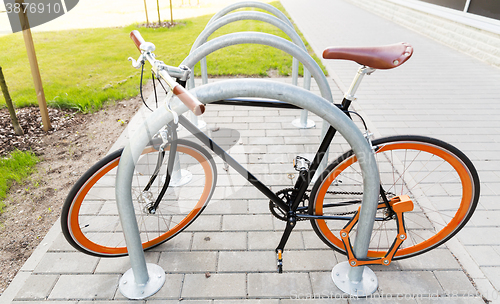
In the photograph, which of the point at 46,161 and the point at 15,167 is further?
the point at 46,161

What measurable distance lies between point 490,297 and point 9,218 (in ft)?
11.5

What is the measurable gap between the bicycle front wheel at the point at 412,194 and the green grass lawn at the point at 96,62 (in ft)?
10.9

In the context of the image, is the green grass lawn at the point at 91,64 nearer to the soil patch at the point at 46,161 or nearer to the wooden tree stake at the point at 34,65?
the soil patch at the point at 46,161

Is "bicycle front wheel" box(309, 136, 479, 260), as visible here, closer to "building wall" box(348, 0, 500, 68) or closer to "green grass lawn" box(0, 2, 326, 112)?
"green grass lawn" box(0, 2, 326, 112)

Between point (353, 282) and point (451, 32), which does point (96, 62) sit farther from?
point (451, 32)

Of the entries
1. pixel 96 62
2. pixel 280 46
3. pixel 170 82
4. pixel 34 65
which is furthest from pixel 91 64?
pixel 170 82

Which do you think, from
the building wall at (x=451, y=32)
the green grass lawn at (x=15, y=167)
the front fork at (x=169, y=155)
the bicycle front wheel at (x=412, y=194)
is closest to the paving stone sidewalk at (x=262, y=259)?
the bicycle front wheel at (x=412, y=194)

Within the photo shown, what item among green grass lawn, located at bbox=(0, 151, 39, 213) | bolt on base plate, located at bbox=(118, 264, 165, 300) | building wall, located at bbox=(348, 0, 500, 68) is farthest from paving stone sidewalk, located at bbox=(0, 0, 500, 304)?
building wall, located at bbox=(348, 0, 500, 68)

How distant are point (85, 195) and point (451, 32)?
851 cm

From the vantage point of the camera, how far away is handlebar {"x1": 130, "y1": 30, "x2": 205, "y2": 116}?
4.06 ft

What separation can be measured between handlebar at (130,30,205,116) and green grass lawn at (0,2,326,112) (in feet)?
10.9

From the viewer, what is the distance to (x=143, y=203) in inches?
89.2

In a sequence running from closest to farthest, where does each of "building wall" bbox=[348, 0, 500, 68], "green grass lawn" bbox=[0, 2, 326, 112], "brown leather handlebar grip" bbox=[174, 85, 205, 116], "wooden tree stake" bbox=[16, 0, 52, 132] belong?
"brown leather handlebar grip" bbox=[174, 85, 205, 116]
"wooden tree stake" bbox=[16, 0, 52, 132]
"green grass lawn" bbox=[0, 2, 326, 112]
"building wall" bbox=[348, 0, 500, 68]

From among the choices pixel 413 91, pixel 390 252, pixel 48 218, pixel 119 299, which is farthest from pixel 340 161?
pixel 413 91
